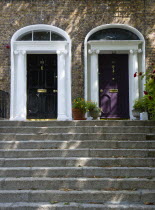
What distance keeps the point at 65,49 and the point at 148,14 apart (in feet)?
10.1

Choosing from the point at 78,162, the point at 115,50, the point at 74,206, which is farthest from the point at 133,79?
the point at 74,206

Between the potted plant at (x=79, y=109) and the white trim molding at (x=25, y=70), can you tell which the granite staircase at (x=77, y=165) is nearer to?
the potted plant at (x=79, y=109)

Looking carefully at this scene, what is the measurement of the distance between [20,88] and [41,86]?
2.48 feet

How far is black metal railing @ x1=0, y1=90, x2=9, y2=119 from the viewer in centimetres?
929

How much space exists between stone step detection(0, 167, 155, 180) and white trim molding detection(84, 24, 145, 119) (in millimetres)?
4456

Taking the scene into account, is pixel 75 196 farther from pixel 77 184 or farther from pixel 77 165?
pixel 77 165

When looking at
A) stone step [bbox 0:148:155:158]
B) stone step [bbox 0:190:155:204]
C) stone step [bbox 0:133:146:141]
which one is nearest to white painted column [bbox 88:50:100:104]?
stone step [bbox 0:133:146:141]

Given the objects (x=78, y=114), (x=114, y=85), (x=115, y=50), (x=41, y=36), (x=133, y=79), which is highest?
(x=41, y=36)

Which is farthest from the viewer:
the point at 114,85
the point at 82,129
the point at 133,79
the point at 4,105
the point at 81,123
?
the point at 114,85

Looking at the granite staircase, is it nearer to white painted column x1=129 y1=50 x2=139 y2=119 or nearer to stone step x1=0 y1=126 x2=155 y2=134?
stone step x1=0 y1=126 x2=155 y2=134

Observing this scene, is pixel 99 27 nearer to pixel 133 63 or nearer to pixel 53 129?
pixel 133 63

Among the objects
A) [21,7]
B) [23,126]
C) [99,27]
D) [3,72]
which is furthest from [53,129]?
[21,7]

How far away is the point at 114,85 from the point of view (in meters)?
9.95

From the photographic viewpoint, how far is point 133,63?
31.9ft
